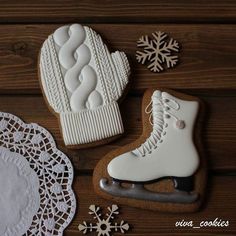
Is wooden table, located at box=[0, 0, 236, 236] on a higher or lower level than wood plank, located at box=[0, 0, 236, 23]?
lower

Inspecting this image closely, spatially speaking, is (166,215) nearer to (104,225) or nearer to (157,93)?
(104,225)

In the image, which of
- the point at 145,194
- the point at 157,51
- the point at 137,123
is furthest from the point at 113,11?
the point at 145,194

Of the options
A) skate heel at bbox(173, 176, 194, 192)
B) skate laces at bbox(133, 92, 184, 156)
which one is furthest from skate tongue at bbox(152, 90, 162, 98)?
skate heel at bbox(173, 176, 194, 192)

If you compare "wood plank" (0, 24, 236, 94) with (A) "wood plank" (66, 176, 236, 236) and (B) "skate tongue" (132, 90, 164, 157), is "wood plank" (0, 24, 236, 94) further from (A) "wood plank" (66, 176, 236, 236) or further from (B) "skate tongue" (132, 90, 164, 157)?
(A) "wood plank" (66, 176, 236, 236)

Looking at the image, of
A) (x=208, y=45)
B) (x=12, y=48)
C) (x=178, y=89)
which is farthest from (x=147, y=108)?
(x=12, y=48)

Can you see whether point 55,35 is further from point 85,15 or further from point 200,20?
point 200,20

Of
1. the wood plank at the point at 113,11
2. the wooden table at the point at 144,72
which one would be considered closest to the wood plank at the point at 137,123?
the wooden table at the point at 144,72
